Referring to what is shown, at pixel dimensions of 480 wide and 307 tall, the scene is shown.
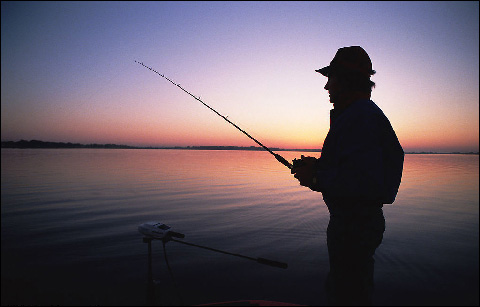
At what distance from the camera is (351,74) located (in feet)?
7.25

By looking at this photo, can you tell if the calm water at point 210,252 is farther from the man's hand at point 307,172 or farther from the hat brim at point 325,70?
the hat brim at point 325,70

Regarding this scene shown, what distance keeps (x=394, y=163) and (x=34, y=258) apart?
975 cm

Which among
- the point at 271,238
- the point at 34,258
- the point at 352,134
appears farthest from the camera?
the point at 271,238

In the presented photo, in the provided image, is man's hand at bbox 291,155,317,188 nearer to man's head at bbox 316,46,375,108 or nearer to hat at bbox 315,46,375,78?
man's head at bbox 316,46,375,108

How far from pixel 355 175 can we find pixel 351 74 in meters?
0.86

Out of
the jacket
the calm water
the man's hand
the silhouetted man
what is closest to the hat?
the silhouetted man

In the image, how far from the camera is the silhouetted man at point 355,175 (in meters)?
1.86

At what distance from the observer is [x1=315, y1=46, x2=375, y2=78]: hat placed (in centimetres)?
220

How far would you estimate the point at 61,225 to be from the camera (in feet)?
36.8

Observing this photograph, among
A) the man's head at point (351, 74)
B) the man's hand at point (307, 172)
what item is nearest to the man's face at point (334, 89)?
the man's head at point (351, 74)

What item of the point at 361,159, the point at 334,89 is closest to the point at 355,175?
the point at 361,159

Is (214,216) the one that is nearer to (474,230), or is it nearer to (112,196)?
(112,196)

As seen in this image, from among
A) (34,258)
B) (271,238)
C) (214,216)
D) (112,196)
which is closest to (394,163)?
(271,238)

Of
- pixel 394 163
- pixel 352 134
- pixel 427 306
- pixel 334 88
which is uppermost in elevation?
pixel 334 88
